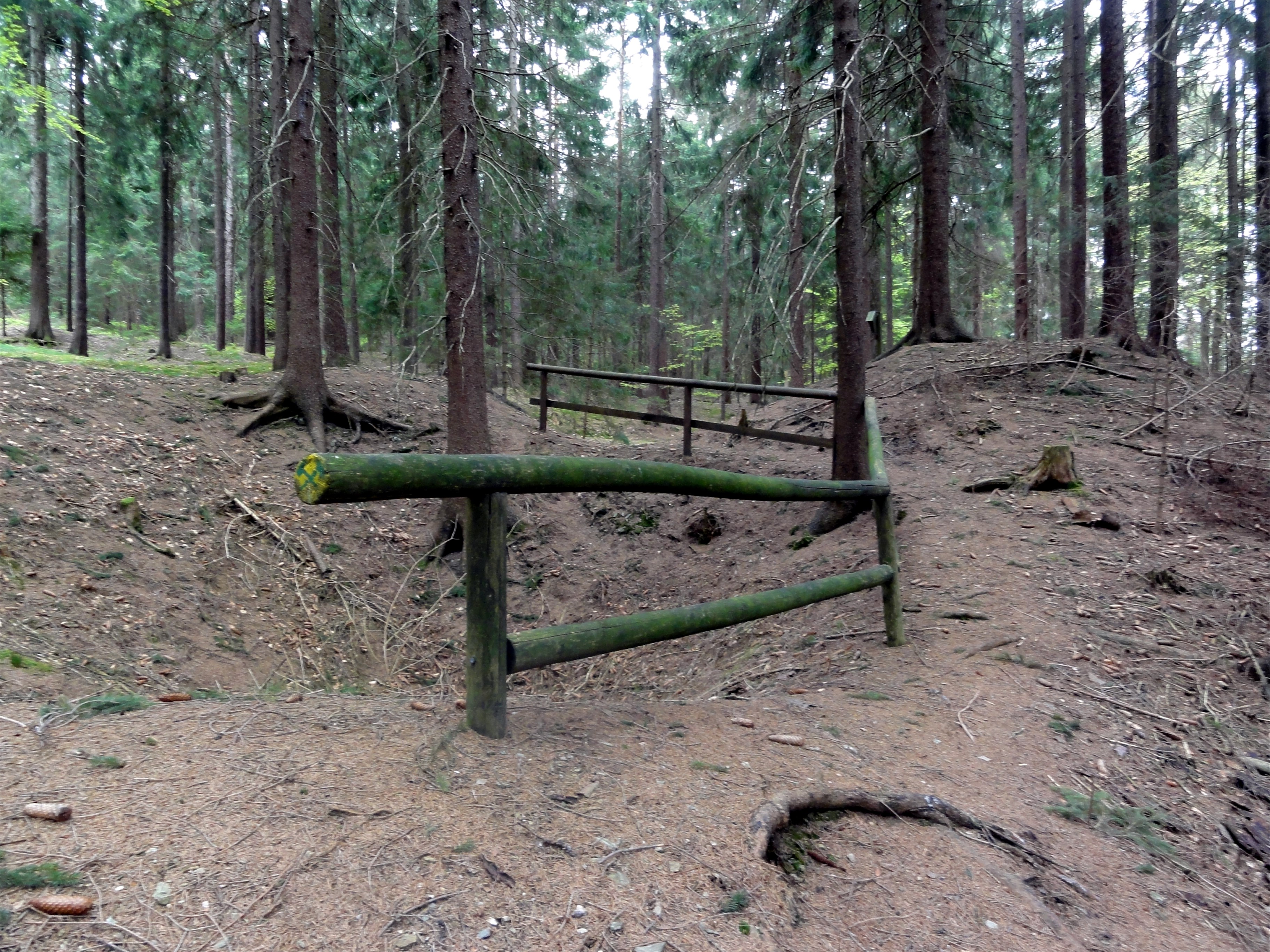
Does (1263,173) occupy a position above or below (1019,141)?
below

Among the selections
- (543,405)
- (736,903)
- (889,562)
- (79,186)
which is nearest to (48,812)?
(736,903)

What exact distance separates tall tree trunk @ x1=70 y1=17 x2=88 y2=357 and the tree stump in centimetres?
1666

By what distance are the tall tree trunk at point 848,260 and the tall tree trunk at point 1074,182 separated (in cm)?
835

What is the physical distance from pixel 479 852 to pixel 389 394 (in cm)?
966

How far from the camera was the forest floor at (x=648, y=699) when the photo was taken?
198cm

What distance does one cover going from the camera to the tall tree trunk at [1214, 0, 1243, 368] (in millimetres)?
6445

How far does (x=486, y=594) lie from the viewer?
2617 mm

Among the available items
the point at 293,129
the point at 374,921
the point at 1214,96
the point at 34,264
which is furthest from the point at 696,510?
the point at 34,264

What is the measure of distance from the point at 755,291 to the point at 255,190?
26.2ft

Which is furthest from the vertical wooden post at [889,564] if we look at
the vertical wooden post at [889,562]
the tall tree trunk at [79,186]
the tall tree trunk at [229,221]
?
the tall tree trunk at [229,221]

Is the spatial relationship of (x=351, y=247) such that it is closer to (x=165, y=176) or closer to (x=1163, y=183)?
(x=165, y=176)

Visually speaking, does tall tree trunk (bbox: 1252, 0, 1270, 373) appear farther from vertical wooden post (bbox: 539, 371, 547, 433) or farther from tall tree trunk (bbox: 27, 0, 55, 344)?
tall tree trunk (bbox: 27, 0, 55, 344)

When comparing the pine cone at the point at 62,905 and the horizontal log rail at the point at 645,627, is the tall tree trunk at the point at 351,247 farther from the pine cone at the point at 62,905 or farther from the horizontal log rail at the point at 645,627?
the pine cone at the point at 62,905

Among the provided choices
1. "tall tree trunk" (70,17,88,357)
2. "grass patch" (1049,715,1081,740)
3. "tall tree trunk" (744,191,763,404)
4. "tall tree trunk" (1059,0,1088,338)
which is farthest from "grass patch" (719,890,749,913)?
"tall tree trunk" (70,17,88,357)
